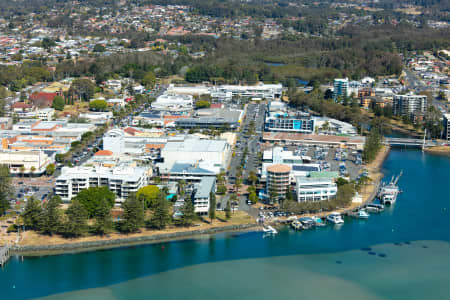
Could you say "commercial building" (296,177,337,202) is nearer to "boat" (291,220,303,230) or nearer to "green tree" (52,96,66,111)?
"boat" (291,220,303,230)

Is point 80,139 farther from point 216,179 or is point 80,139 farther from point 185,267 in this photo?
point 185,267

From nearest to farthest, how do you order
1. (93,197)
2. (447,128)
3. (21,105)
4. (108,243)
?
(108,243) < (93,197) < (447,128) < (21,105)

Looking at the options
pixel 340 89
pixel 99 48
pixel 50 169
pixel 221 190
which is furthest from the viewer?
pixel 99 48

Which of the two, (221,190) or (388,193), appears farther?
(388,193)

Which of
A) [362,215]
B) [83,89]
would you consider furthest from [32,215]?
[83,89]


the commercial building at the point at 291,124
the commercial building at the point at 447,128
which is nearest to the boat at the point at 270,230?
the commercial building at the point at 291,124

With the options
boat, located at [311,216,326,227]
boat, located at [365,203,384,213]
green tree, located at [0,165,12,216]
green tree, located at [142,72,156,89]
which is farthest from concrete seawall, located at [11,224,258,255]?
green tree, located at [142,72,156,89]

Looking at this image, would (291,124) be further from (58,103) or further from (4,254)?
(4,254)
